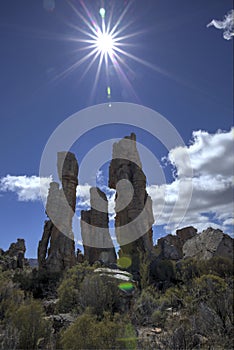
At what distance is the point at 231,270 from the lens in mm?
17188

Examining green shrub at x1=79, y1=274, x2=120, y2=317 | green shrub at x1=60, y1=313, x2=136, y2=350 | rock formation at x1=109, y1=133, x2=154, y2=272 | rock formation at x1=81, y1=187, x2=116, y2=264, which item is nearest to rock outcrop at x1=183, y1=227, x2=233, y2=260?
rock formation at x1=109, y1=133, x2=154, y2=272

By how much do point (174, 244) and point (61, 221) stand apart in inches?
784

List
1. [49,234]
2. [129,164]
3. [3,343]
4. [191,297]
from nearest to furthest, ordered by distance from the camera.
Answer: [3,343] < [191,297] < [49,234] < [129,164]

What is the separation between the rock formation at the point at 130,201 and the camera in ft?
78.9

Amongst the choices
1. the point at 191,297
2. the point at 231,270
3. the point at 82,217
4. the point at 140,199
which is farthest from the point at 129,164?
the point at 191,297

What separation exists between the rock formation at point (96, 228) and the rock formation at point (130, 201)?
8.22ft

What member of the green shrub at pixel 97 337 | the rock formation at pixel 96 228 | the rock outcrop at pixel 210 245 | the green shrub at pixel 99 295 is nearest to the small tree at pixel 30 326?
the green shrub at pixel 97 337

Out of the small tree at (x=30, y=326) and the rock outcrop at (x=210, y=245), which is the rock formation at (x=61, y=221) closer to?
the rock outcrop at (x=210, y=245)

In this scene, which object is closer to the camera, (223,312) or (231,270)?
(223,312)

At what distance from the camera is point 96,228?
95.9 ft

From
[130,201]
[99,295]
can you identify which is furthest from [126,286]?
[130,201]

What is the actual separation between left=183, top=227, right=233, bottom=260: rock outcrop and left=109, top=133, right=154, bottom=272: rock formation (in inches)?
180

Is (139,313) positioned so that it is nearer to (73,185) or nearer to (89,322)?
(89,322)

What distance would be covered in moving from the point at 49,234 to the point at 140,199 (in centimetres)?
871
